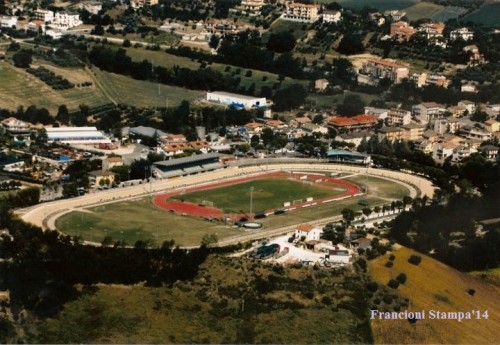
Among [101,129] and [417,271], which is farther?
[101,129]

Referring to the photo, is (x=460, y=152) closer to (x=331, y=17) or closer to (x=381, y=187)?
(x=381, y=187)

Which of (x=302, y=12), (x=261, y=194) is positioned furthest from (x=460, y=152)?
(x=302, y=12)

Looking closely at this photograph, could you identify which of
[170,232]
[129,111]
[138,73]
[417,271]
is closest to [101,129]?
[129,111]

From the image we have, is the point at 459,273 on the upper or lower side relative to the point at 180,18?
lower

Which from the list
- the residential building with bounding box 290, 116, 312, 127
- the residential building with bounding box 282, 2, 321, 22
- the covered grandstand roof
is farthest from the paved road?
the residential building with bounding box 282, 2, 321, 22

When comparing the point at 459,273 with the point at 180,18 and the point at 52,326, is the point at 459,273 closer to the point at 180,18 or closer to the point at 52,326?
the point at 52,326
